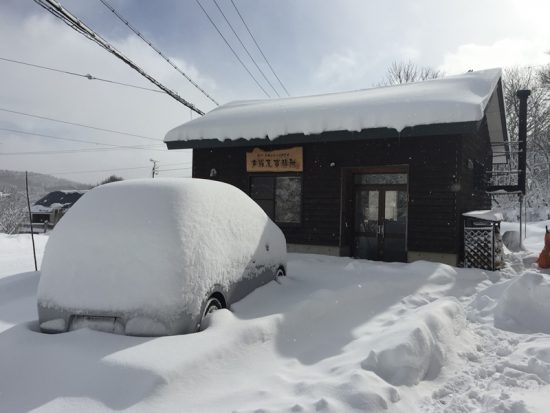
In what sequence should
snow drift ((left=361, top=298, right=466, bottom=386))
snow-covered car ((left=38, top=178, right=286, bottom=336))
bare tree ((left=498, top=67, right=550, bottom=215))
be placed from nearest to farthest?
snow drift ((left=361, top=298, right=466, bottom=386))
snow-covered car ((left=38, top=178, right=286, bottom=336))
bare tree ((left=498, top=67, right=550, bottom=215))

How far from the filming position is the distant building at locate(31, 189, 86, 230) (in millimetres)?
50562

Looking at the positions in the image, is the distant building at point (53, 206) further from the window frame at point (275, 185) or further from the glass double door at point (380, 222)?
the glass double door at point (380, 222)

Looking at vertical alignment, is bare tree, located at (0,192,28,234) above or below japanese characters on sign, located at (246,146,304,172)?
below

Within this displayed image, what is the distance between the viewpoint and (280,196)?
464 inches

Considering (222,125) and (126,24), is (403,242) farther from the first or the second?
(126,24)

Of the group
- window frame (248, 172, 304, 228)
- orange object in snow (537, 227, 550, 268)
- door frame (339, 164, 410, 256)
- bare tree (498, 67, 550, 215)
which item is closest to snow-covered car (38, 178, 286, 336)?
door frame (339, 164, 410, 256)

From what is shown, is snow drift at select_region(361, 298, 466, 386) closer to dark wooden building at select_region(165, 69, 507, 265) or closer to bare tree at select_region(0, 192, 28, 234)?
dark wooden building at select_region(165, 69, 507, 265)

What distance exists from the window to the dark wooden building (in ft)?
0.10

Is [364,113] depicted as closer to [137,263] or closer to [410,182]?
[410,182]

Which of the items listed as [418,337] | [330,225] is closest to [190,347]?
[418,337]

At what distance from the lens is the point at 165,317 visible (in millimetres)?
3545

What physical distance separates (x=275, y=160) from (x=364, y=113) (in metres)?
2.98

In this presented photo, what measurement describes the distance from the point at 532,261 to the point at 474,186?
100 inches

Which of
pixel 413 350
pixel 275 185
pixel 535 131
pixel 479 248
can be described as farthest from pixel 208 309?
pixel 535 131
